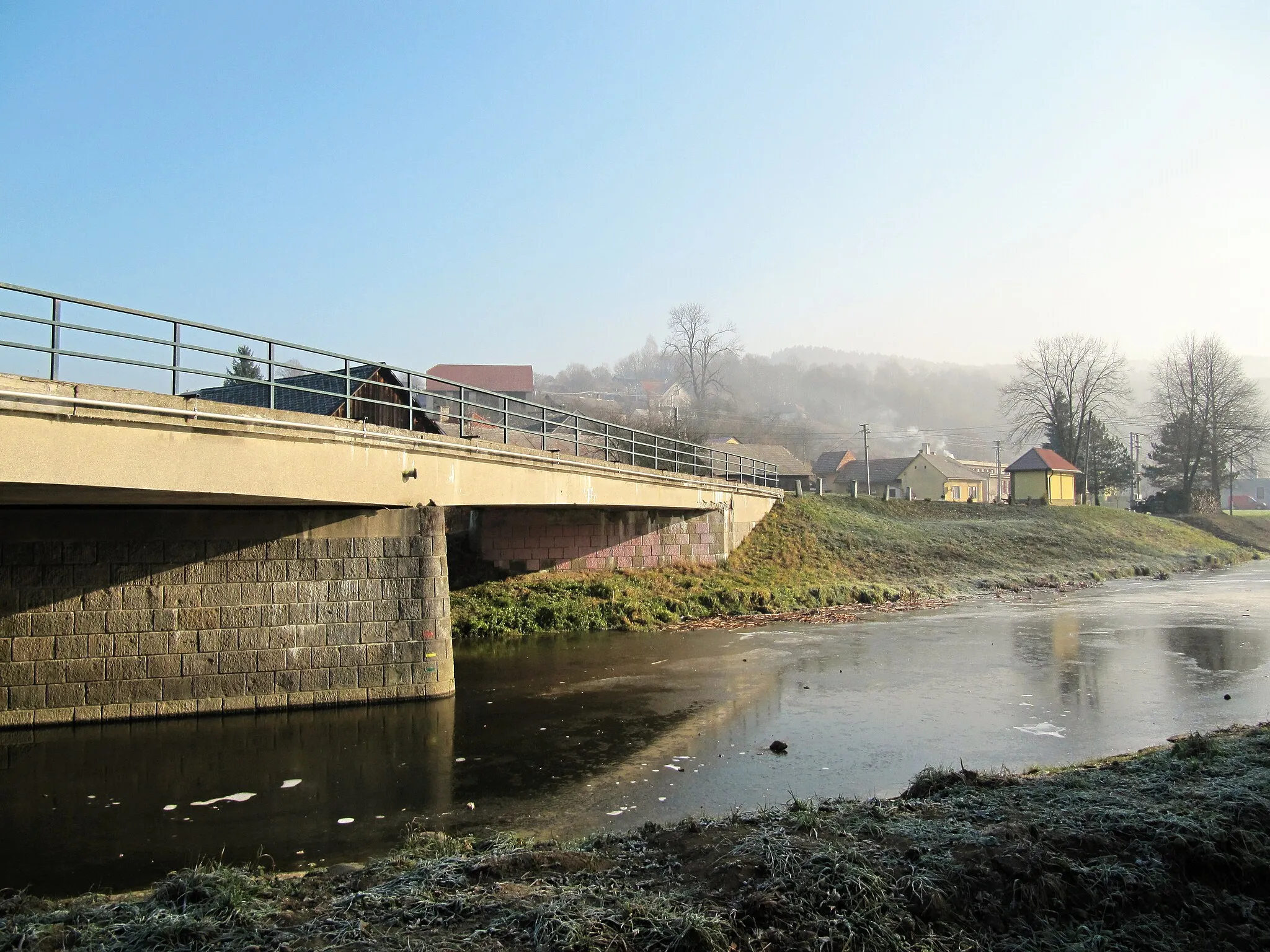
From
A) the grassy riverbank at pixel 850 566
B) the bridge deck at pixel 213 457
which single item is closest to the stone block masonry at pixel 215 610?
the bridge deck at pixel 213 457

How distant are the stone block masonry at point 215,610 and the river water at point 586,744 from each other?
0.43 metres


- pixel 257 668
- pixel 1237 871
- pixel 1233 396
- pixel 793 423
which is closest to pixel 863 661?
pixel 257 668

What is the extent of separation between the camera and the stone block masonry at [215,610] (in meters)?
11.7

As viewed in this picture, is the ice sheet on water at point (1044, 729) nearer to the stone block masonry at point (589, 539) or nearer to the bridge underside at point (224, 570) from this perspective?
the bridge underside at point (224, 570)

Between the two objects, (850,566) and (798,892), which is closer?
(798,892)

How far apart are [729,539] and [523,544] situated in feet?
26.1

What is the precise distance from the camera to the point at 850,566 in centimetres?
2969

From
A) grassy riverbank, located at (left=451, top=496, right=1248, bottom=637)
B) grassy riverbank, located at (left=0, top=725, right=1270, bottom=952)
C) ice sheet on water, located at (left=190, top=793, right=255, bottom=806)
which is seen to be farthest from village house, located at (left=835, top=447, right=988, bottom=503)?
grassy riverbank, located at (left=0, top=725, right=1270, bottom=952)

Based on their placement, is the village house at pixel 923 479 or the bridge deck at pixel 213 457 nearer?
the bridge deck at pixel 213 457

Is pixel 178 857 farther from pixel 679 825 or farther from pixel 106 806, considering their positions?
pixel 679 825

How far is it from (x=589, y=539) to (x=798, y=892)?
20713 mm

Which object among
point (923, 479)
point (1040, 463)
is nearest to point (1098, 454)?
point (923, 479)

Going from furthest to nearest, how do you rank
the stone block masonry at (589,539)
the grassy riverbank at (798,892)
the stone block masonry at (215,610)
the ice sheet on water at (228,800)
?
the stone block masonry at (589,539), the stone block masonry at (215,610), the ice sheet on water at (228,800), the grassy riverbank at (798,892)

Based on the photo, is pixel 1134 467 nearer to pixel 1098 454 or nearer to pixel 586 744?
pixel 1098 454
